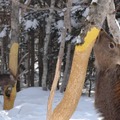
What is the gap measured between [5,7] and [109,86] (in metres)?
12.5

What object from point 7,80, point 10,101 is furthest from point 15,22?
point 10,101

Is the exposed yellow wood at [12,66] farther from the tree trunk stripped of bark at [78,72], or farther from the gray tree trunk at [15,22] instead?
the tree trunk stripped of bark at [78,72]

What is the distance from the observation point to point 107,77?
3.26 meters

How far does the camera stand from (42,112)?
8391 millimetres

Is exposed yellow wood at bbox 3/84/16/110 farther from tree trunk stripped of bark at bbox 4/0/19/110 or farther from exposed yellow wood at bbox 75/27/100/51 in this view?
exposed yellow wood at bbox 75/27/100/51

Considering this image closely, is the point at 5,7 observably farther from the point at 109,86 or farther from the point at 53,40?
the point at 109,86

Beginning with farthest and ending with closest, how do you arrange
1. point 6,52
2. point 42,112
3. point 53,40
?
point 6,52 < point 53,40 < point 42,112

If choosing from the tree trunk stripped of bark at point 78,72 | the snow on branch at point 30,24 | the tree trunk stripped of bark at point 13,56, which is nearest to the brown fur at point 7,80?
the tree trunk stripped of bark at point 13,56

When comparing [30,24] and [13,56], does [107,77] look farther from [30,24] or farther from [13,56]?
[30,24]

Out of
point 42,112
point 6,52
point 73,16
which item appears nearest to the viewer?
point 42,112

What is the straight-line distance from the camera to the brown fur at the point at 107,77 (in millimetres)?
3078

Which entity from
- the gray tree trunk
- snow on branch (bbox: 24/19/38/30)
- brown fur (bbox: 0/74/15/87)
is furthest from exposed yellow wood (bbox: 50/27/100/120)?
snow on branch (bbox: 24/19/38/30)

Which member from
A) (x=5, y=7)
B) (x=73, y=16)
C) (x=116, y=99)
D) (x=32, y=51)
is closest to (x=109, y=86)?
(x=116, y=99)

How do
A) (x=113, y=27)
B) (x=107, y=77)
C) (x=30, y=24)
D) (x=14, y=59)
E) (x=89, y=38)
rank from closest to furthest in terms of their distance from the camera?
(x=89, y=38), (x=113, y=27), (x=107, y=77), (x=14, y=59), (x=30, y=24)
